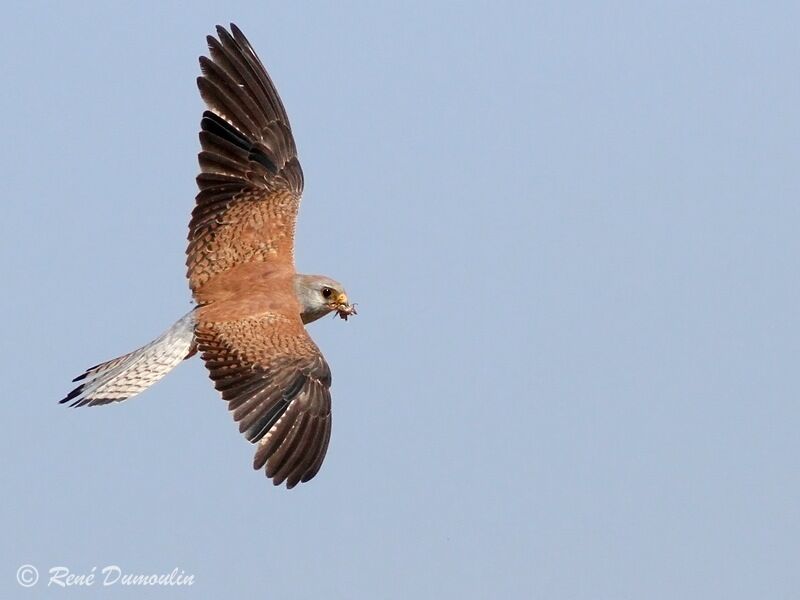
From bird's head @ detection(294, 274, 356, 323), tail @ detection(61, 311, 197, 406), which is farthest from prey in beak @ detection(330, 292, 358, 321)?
tail @ detection(61, 311, 197, 406)

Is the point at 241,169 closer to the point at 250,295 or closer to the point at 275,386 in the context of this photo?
the point at 250,295

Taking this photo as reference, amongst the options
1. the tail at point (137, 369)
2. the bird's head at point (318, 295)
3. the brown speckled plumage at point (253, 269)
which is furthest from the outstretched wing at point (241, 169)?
the tail at point (137, 369)

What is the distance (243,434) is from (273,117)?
3.96 metres

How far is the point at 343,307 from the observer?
13.0m

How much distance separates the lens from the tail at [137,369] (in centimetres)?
1197

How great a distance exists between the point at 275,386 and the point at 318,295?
1397 millimetres

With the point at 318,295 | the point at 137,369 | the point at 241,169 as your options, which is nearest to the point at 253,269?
the point at 318,295

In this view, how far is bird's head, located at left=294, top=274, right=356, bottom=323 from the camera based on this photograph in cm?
1283

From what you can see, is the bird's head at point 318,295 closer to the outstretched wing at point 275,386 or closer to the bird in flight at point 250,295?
the bird in flight at point 250,295

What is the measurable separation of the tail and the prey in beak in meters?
1.34

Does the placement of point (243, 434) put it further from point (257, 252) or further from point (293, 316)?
point (257, 252)

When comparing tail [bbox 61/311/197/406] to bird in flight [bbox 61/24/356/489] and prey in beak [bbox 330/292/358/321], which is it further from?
prey in beak [bbox 330/292/358/321]

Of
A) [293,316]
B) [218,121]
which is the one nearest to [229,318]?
[293,316]

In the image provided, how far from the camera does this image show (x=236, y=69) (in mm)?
13773
